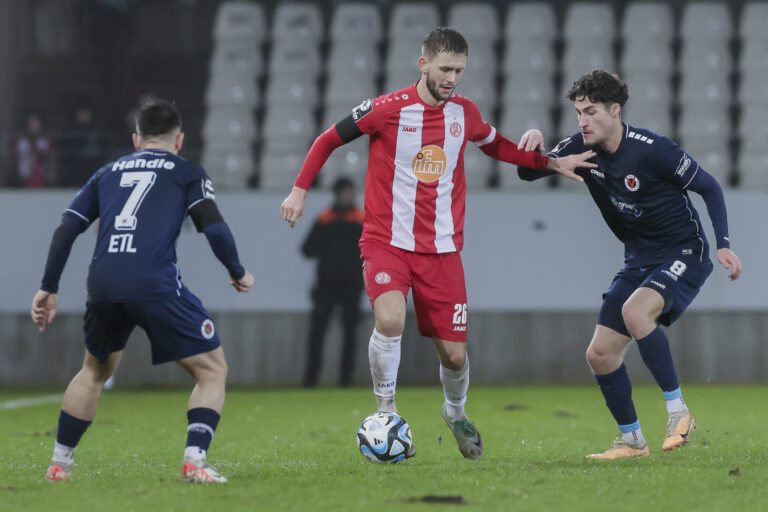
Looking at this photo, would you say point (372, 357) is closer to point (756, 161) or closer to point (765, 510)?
point (765, 510)

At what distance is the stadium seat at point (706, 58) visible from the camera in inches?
669

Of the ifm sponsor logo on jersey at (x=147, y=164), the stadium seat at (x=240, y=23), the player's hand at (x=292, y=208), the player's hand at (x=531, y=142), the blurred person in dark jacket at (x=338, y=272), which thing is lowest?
the blurred person in dark jacket at (x=338, y=272)

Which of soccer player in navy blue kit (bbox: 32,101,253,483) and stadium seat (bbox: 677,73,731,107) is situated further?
stadium seat (bbox: 677,73,731,107)

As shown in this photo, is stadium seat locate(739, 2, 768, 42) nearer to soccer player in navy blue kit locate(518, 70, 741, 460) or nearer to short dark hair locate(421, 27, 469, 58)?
soccer player in navy blue kit locate(518, 70, 741, 460)

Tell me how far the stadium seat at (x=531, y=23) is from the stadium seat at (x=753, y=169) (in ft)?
11.4

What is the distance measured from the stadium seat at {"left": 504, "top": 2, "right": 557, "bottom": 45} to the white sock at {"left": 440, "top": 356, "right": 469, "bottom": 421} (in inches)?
440

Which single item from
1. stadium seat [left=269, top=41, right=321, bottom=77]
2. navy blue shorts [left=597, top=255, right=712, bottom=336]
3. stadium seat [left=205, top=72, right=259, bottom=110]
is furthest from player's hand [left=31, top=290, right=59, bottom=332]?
stadium seat [left=269, top=41, right=321, bottom=77]

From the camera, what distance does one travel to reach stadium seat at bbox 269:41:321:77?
17.5m

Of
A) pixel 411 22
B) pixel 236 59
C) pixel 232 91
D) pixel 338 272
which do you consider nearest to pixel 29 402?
pixel 338 272

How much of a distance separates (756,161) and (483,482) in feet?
34.4

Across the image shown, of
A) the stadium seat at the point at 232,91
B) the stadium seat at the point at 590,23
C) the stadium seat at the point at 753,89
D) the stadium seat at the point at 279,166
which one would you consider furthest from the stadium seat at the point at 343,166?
the stadium seat at the point at 753,89

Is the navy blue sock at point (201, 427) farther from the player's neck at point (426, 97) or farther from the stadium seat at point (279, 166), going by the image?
the stadium seat at point (279, 166)

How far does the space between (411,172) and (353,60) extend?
1087cm

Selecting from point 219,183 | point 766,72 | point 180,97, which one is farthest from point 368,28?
point 766,72
